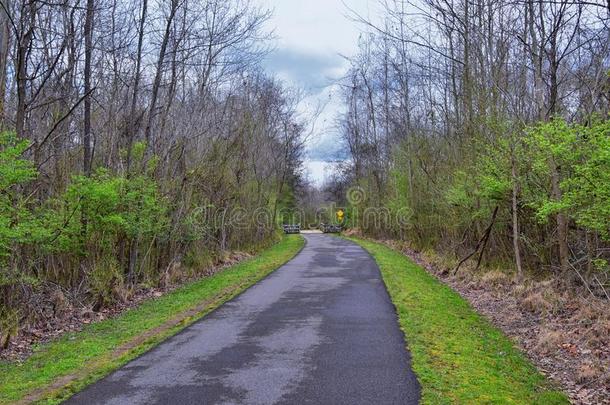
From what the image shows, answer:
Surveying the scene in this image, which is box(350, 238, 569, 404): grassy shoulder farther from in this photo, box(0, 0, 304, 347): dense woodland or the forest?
box(0, 0, 304, 347): dense woodland

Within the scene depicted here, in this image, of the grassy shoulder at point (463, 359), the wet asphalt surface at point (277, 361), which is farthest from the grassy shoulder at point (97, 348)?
the grassy shoulder at point (463, 359)

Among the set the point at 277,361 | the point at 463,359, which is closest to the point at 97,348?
the point at 277,361

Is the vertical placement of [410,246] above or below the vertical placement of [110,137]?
below

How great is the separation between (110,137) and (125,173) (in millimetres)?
1696

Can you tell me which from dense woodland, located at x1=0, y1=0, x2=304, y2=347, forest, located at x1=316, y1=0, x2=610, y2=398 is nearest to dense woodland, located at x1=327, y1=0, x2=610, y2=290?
forest, located at x1=316, y1=0, x2=610, y2=398

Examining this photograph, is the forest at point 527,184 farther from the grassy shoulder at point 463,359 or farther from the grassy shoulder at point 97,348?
the grassy shoulder at point 97,348

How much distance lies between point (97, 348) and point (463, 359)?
16.8 ft

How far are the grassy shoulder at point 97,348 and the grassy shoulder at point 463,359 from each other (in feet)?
12.4

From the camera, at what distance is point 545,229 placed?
13.4 m

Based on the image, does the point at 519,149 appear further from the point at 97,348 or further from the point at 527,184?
the point at 97,348

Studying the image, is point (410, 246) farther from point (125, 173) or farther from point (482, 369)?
point (482, 369)

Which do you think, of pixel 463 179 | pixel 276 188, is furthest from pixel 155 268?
pixel 276 188

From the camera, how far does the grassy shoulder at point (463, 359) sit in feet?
18.4

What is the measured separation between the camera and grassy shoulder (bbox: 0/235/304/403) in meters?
5.93
